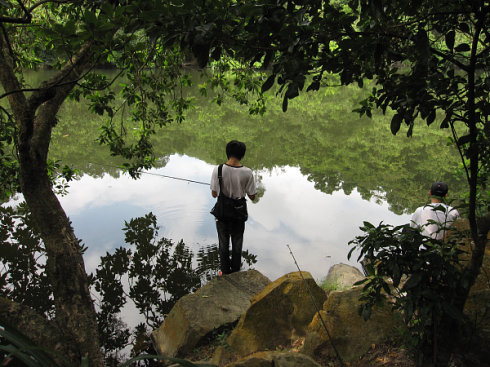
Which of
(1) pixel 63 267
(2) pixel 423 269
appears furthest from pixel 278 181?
(2) pixel 423 269

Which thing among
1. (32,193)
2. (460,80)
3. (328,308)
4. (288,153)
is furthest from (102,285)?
(288,153)

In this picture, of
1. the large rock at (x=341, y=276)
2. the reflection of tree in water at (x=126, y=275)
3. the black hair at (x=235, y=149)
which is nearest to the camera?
the black hair at (x=235, y=149)

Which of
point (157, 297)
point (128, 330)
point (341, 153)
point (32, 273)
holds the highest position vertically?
point (341, 153)

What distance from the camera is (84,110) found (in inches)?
649

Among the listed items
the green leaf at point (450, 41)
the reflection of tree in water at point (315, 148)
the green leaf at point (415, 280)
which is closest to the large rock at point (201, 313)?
the green leaf at point (415, 280)

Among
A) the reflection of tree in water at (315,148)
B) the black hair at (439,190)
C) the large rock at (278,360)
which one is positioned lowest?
the large rock at (278,360)

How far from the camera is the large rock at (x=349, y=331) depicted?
2.57 meters

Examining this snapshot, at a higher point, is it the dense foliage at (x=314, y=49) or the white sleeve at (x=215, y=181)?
the white sleeve at (x=215, y=181)

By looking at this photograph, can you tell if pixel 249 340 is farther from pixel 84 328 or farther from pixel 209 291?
pixel 84 328

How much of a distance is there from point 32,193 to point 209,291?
1922 millimetres

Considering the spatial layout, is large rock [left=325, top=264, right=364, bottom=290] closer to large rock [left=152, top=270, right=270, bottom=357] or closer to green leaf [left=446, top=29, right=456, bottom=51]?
large rock [left=152, top=270, right=270, bottom=357]

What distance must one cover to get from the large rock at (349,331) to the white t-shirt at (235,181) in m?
1.52

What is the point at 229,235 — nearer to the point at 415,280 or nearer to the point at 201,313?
the point at 201,313

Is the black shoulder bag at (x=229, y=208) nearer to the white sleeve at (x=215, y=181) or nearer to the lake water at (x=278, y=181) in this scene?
the white sleeve at (x=215, y=181)
